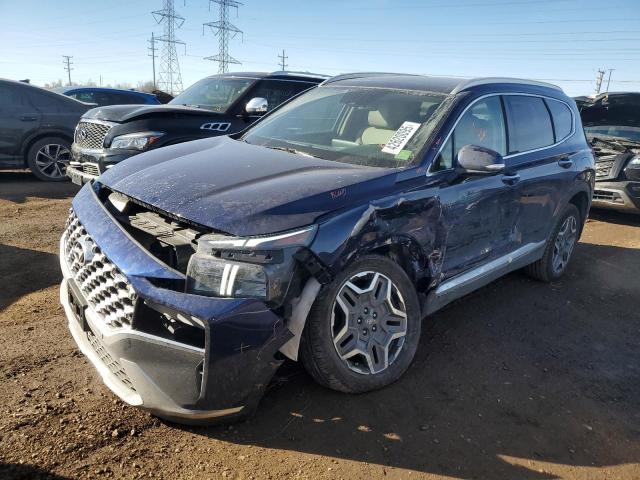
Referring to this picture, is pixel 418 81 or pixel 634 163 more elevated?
pixel 418 81

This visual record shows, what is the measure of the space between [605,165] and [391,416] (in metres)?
7.14

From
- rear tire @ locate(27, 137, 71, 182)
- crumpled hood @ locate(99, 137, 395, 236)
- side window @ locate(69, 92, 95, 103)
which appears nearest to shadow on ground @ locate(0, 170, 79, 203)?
rear tire @ locate(27, 137, 71, 182)

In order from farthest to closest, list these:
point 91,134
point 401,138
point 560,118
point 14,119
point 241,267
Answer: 1. point 14,119
2. point 91,134
3. point 560,118
4. point 401,138
5. point 241,267

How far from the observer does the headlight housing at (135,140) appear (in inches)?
246

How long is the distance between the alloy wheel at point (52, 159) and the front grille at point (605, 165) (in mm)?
8871

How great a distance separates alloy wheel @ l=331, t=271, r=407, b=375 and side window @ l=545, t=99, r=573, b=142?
9.14 feet

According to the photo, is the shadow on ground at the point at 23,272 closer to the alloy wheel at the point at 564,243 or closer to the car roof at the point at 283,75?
the car roof at the point at 283,75

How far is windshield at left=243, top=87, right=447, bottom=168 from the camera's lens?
333 cm

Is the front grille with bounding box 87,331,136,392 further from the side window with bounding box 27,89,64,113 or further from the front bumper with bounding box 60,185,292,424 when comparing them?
the side window with bounding box 27,89,64,113

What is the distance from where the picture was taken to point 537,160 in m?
4.29

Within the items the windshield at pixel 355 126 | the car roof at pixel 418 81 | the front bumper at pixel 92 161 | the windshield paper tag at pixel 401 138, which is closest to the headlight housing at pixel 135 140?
the front bumper at pixel 92 161

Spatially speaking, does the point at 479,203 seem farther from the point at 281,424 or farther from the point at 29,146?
the point at 29,146

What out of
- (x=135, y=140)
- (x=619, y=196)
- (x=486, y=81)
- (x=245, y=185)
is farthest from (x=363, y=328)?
(x=619, y=196)

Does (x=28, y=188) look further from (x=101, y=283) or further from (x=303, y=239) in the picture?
(x=303, y=239)
